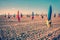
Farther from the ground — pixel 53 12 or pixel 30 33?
pixel 53 12

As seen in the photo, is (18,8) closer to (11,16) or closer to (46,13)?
(11,16)

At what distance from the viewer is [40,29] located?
6.67 feet

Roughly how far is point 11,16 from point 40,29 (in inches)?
18.5

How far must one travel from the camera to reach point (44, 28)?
2.03m

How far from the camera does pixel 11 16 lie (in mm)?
1993

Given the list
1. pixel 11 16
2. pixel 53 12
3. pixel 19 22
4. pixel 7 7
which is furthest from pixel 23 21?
pixel 53 12

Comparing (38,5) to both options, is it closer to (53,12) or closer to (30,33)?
(53,12)

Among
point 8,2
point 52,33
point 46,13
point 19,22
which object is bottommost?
point 52,33

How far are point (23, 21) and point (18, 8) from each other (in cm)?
21

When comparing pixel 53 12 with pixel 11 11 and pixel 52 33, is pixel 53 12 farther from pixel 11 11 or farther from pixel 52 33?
pixel 11 11

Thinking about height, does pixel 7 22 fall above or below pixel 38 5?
below

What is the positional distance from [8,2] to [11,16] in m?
0.21

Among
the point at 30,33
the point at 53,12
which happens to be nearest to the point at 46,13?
the point at 53,12

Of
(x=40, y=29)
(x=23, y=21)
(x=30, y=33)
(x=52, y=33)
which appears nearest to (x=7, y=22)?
(x=23, y=21)
